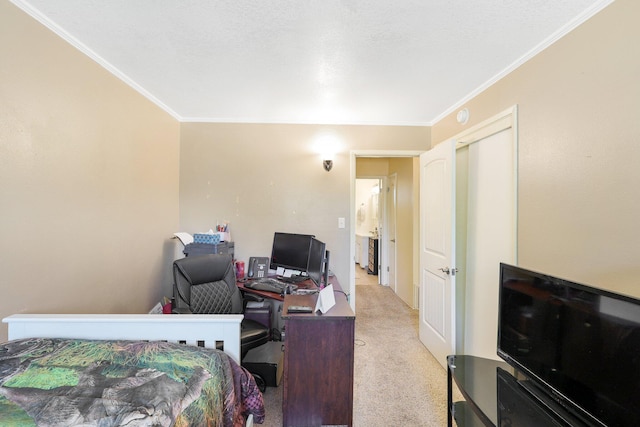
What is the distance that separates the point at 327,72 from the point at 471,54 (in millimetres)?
992

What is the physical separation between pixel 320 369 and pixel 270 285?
3.27ft

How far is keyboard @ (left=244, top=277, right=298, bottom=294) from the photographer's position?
2409 millimetres

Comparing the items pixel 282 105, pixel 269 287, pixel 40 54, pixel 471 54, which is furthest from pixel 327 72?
pixel 269 287

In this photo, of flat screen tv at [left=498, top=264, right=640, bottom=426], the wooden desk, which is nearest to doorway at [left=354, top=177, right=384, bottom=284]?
the wooden desk

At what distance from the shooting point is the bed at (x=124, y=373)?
0.90m

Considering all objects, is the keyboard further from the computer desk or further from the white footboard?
the white footboard

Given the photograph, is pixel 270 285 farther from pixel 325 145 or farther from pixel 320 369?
pixel 325 145

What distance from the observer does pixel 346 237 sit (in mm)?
3141

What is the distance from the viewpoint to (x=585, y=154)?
55.4 inches

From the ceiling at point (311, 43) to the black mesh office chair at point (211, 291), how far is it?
4.99ft

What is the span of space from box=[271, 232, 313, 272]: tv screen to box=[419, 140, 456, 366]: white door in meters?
1.21

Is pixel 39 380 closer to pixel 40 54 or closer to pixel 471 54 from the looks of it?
pixel 40 54

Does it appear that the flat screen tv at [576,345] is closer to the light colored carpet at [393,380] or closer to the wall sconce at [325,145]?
the light colored carpet at [393,380]

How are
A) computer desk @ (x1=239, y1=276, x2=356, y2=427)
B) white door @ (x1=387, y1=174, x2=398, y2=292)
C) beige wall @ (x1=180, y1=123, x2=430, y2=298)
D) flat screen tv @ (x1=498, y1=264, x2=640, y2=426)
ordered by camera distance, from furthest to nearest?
white door @ (x1=387, y1=174, x2=398, y2=292) < beige wall @ (x1=180, y1=123, x2=430, y2=298) < computer desk @ (x1=239, y1=276, x2=356, y2=427) < flat screen tv @ (x1=498, y1=264, x2=640, y2=426)
